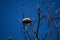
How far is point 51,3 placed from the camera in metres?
4.26

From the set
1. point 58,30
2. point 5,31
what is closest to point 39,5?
point 58,30

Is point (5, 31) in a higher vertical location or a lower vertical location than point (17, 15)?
lower

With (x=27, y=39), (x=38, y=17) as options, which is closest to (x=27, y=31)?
(x=27, y=39)

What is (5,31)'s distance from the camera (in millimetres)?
4125

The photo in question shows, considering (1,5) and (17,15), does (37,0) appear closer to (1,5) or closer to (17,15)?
(17,15)

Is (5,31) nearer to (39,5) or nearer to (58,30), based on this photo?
(39,5)

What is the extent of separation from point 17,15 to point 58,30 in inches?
47.1

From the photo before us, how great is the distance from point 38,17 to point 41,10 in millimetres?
208

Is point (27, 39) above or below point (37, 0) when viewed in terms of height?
below

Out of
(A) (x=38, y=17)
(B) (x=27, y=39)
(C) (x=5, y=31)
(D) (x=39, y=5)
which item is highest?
(D) (x=39, y=5)

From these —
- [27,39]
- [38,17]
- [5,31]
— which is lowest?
[27,39]

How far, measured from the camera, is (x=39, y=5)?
166 inches

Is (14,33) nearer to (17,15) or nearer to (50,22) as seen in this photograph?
(17,15)

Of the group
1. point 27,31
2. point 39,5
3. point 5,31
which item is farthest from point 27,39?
point 39,5
